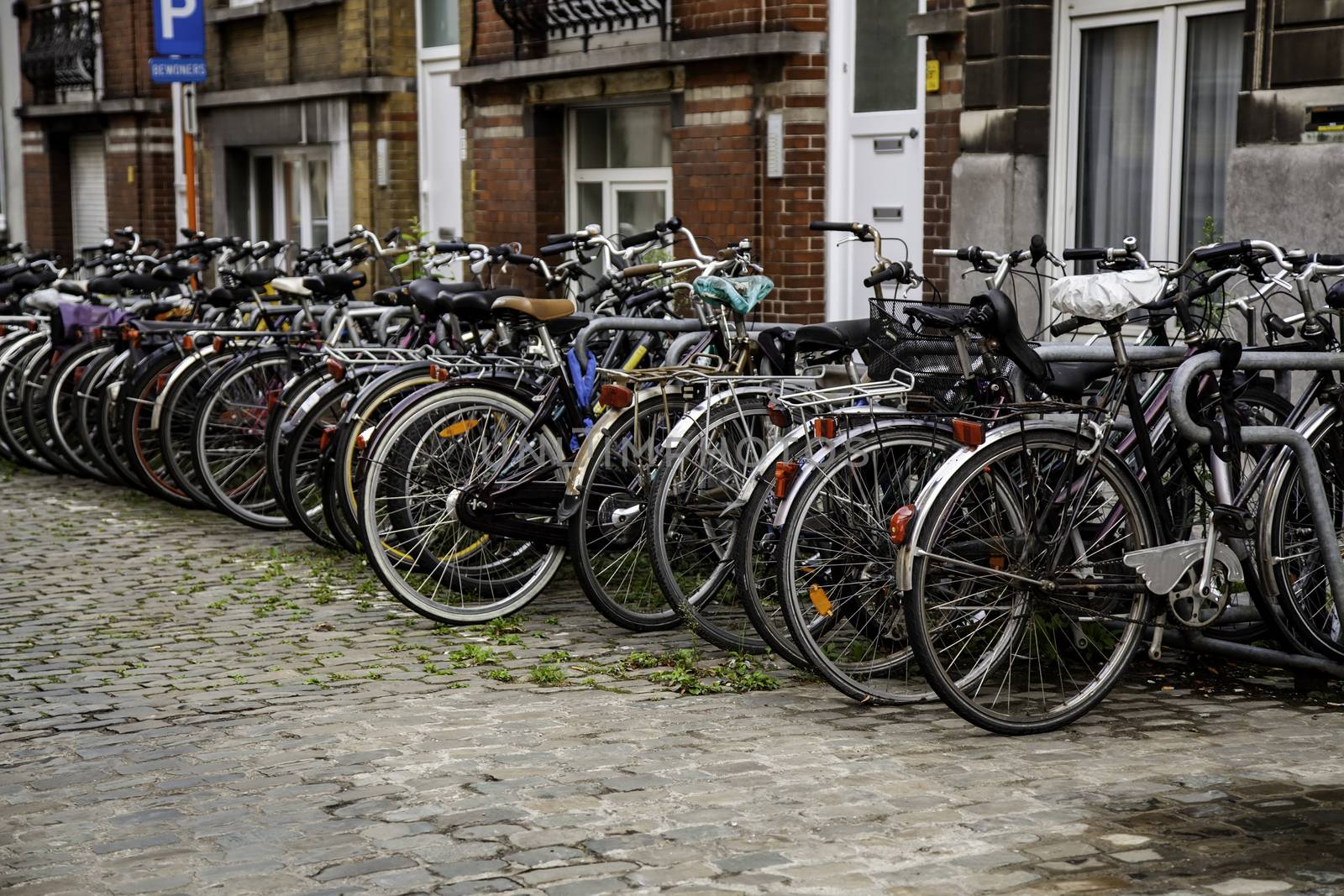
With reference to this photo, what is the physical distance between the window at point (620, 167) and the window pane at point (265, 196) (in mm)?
5903

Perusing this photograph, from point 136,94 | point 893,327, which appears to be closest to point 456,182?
point 136,94

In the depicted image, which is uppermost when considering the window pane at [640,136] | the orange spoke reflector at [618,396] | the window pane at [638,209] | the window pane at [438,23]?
the window pane at [438,23]

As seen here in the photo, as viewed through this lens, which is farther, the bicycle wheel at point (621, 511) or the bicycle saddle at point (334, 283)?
the bicycle saddle at point (334, 283)

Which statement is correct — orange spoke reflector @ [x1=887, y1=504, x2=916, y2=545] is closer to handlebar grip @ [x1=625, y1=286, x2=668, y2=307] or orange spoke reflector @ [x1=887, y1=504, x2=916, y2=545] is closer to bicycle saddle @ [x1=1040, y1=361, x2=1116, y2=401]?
bicycle saddle @ [x1=1040, y1=361, x2=1116, y2=401]

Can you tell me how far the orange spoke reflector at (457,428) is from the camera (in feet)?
22.9

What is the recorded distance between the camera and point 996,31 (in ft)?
31.4

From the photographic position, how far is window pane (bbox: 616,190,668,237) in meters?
13.9

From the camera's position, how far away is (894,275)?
21.0 ft

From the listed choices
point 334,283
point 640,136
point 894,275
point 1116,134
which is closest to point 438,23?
point 640,136

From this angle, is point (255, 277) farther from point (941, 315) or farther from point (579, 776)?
point (579, 776)

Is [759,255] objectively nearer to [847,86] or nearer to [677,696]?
[847,86]

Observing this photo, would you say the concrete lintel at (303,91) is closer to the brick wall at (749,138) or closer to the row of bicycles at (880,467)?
the brick wall at (749,138)

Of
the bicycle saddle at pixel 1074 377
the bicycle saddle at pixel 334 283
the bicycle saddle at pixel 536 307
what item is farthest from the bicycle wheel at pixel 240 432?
the bicycle saddle at pixel 1074 377

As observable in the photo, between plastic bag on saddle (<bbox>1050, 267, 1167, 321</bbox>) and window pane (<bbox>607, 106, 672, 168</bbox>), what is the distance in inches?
315
